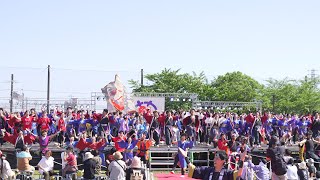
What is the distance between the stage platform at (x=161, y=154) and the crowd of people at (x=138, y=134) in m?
0.36

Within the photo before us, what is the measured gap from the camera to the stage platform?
2503 centimetres

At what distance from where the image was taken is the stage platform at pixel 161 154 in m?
25.0

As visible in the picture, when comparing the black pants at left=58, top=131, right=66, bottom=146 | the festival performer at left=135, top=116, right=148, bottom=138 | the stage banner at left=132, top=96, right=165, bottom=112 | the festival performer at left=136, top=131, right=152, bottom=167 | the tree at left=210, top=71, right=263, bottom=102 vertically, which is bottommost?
the festival performer at left=136, top=131, right=152, bottom=167

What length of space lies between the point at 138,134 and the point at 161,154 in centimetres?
133

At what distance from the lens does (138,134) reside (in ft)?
86.8

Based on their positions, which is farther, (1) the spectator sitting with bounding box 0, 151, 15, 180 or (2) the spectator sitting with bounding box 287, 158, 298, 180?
(1) the spectator sitting with bounding box 0, 151, 15, 180

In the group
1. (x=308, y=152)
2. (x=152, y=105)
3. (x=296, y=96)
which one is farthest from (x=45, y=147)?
(x=296, y=96)

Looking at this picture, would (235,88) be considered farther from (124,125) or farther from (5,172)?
(5,172)

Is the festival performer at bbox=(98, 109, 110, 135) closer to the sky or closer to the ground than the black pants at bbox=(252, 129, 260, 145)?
closer to the sky

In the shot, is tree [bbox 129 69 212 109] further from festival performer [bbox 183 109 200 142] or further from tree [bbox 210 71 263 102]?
festival performer [bbox 183 109 200 142]

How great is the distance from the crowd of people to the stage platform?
1.19 feet

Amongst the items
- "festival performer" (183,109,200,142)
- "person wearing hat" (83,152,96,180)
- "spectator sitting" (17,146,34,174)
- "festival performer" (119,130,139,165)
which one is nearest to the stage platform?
"festival performer" (183,109,200,142)

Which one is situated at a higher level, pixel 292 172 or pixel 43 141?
pixel 43 141

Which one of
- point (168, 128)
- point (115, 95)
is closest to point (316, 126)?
point (168, 128)
